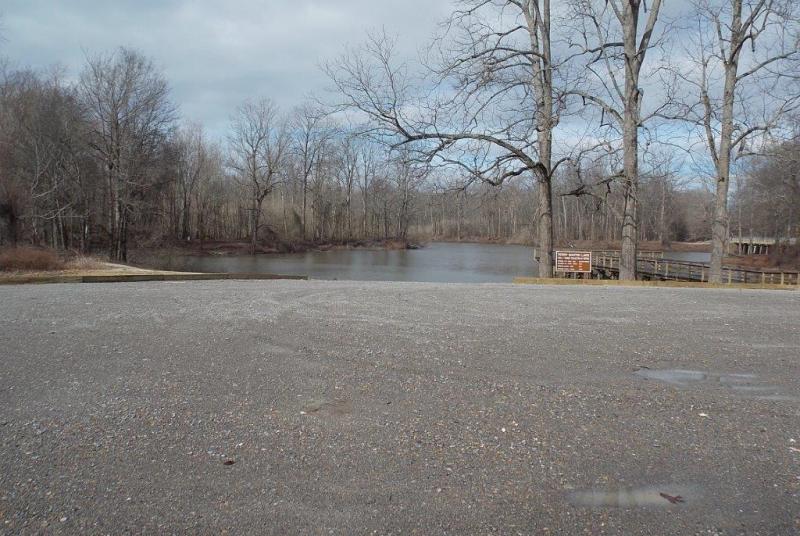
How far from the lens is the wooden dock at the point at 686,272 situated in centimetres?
2414

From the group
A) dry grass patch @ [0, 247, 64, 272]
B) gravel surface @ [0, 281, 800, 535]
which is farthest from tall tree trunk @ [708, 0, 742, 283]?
dry grass patch @ [0, 247, 64, 272]

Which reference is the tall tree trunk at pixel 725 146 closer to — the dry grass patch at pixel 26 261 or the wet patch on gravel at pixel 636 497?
the wet patch on gravel at pixel 636 497

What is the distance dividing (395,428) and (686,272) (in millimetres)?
28959

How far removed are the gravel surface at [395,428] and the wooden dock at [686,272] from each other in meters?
20.5

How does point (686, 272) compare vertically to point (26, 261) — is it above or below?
below

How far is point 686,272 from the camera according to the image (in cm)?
2825

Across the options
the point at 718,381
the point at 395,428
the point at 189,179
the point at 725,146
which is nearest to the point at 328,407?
the point at 395,428

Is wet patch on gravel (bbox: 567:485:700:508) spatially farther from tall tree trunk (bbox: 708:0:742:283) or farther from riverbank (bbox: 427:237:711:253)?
riverbank (bbox: 427:237:711:253)

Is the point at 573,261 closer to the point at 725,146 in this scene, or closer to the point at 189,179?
the point at 725,146

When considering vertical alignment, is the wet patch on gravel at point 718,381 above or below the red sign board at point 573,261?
below

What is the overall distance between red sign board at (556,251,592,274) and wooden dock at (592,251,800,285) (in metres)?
6.85

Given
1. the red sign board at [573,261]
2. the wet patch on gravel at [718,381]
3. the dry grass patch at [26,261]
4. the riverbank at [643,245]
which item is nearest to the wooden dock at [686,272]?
the red sign board at [573,261]

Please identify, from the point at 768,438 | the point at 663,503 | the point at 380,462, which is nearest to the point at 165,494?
the point at 380,462

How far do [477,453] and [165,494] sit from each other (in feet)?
5.60
